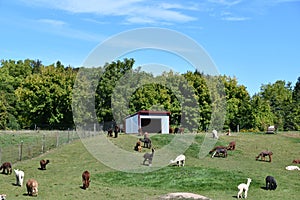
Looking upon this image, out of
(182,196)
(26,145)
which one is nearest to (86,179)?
(182,196)

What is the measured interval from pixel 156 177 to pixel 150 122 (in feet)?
96.4

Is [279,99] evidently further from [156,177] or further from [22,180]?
[22,180]

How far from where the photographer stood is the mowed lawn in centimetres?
2903

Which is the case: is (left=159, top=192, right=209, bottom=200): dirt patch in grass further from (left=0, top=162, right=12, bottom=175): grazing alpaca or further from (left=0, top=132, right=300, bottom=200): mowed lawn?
(left=0, top=162, right=12, bottom=175): grazing alpaca

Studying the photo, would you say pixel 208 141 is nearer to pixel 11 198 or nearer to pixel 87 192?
pixel 87 192

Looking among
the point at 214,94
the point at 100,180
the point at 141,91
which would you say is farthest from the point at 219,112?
the point at 100,180

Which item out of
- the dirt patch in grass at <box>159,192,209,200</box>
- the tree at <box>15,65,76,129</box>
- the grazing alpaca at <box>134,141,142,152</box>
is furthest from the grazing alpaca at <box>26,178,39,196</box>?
the tree at <box>15,65,76,129</box>

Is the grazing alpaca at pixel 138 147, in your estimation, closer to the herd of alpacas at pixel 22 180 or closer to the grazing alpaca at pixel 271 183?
the herd of alpacas at pixel 22 180

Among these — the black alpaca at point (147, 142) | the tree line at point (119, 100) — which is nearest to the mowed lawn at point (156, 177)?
the black alpaca at point (147, 142)

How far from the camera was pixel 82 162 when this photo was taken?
40.8m

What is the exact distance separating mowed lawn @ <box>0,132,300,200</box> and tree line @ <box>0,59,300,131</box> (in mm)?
35860

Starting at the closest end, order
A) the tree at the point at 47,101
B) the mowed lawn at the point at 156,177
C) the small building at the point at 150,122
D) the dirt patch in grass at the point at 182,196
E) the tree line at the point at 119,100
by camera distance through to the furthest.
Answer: the dirt patch in grass at the point at 182,196, the mowed lawn at the point at 156,177, the small building at the point at 150,122, the tree line at the point at 119,100, the tree at the point at 47,101

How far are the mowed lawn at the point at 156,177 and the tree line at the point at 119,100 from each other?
35.9 metres

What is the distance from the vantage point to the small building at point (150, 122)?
205 feet
